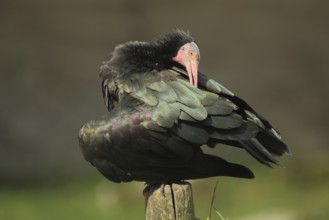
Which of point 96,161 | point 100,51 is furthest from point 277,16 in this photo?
point 96,161

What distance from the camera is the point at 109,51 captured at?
7793 millimetres

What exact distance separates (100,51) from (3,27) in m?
0.82

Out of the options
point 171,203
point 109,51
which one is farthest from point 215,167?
point 109,51

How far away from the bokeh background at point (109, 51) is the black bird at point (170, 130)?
4.27 meters

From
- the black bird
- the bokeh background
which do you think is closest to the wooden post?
the black bird

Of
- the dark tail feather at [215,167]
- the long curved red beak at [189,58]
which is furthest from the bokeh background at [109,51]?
the dark tail feather at [215,167]

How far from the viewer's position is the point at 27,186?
7.30 metres

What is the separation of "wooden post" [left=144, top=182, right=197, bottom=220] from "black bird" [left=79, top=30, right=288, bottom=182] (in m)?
0.04

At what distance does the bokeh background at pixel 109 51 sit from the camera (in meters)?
7.75

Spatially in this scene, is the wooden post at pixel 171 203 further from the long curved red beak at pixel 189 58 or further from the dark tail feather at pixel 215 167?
the long curved red beak at pixel 189 58

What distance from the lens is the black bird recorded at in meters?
3.14

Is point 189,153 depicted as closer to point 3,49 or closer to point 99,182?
point 99,182

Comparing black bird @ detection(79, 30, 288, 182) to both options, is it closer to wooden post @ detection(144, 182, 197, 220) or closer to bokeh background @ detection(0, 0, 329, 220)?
wooden post @ detection(144, 182, 197, 220)

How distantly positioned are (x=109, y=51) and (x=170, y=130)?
15.4ft
